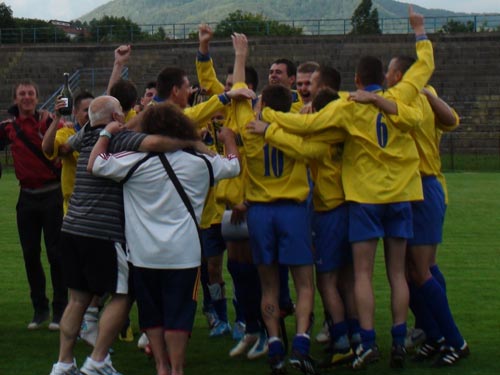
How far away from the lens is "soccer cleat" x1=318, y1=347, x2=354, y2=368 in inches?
297

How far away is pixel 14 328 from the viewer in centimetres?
→ 918

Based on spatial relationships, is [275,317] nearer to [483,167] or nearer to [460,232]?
[460,232]

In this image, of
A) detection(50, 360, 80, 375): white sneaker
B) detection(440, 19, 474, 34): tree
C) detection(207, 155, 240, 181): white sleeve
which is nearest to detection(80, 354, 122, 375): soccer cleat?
detection(50, 360, 80, 375): white sneaker

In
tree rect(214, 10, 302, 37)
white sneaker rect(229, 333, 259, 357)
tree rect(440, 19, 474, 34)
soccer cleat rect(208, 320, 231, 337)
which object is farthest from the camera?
tree rect(214, 10, 302, 37)

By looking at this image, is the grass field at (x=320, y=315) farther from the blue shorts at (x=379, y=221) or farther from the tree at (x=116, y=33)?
the tree at (x=116, y=33)

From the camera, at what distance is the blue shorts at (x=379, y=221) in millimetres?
7277

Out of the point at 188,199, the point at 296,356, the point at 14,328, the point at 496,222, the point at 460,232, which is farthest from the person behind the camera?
the point at 496,222

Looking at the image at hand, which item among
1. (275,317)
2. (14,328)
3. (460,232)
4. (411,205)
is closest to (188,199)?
(275,317)

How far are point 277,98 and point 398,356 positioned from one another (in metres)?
1.98

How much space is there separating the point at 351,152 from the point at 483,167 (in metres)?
25.9

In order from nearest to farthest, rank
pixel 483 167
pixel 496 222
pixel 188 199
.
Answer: pixel 188 199 → pixel 496 222 → pixel 483 167

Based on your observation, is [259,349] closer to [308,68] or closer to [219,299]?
[219,299]

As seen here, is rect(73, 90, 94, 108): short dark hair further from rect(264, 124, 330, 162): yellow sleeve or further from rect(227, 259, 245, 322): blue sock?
rect(264, 124, 330, 162): yellow sleeve

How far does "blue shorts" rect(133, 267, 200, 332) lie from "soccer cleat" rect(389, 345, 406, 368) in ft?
5.00
